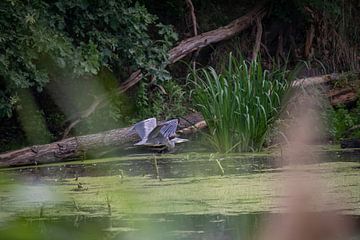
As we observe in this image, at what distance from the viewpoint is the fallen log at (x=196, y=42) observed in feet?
20.0

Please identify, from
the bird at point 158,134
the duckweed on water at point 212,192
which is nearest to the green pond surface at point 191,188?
the duckweed on water at point 212,192

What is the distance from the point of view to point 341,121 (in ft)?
20.0

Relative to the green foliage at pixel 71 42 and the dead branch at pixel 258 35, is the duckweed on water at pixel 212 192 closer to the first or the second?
the green foliage at pixel 71 42

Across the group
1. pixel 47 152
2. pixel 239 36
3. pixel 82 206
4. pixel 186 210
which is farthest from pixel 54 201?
pixel 239 36

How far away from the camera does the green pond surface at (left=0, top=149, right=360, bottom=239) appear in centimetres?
198

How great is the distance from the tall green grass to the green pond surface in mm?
205

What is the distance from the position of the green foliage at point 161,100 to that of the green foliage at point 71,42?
27 cm

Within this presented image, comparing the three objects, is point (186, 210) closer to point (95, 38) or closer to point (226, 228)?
point (226, 228)

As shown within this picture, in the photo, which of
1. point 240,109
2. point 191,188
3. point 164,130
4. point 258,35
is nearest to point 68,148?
point 164,130

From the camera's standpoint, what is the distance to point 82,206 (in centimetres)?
296

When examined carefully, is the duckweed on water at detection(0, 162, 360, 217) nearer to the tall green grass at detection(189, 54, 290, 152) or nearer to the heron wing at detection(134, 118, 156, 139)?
the tall green grass at detection(189, 54, 290, 152)

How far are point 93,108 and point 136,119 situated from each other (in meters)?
0.43

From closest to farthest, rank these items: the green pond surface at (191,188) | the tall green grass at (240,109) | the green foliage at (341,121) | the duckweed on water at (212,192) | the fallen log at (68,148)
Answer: the green pond surface at (191,188), the duckweed on water at (212,192), the fallen log at (68,148), the tall green grass at (240,109), the green foliage at (341,121)

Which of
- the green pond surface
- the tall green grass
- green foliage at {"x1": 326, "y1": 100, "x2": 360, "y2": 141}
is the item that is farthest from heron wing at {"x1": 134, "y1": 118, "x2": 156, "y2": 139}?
green foliage at {"x1": 326, "y1": 100, "x2": 360, "y2": 141}
